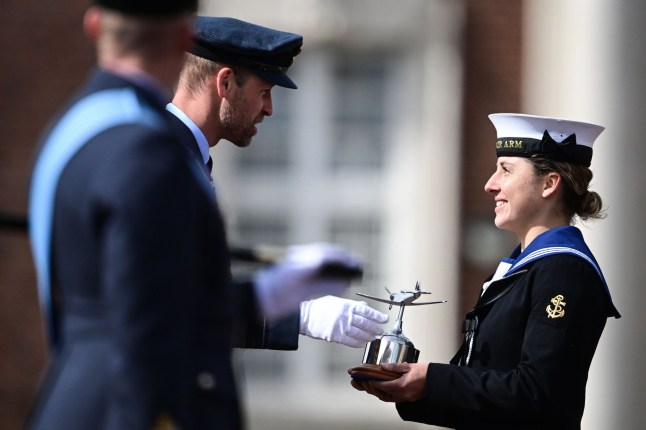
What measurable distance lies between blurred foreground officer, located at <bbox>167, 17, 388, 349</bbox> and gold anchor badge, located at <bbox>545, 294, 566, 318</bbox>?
1.83 feet

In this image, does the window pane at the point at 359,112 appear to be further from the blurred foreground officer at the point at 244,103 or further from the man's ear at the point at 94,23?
the man's ear at the point at 94,23

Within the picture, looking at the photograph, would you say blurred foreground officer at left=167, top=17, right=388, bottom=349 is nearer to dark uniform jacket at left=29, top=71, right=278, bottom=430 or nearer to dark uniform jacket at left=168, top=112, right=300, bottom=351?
dark uniform jacket at left=168, top=112, right=300, bottom=351

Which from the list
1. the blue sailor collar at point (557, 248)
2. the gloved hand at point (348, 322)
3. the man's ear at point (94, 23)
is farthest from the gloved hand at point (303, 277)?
the gloved hand at point (348, 322)

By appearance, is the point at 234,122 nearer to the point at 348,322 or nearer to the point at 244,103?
the point at 244,103

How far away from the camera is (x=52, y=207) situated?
2.46 meters

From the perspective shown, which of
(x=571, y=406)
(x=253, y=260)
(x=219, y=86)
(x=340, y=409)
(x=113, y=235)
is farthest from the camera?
(x=340, y=409)

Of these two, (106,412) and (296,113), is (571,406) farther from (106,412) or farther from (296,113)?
(296,113)

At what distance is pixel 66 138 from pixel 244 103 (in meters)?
1.59

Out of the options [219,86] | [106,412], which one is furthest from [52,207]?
[219,86]

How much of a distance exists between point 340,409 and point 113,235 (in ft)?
26.3

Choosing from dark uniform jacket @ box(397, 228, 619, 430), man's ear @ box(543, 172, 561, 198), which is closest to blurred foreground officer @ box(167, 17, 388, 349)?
dark uniform jacket @ box(397, 228, 619, 430)

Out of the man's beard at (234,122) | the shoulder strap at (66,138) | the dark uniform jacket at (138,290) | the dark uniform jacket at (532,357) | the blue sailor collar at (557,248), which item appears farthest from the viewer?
the man's beard at (234,122)

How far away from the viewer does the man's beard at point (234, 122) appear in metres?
4.00

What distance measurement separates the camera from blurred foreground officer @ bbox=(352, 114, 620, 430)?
3537 mm
